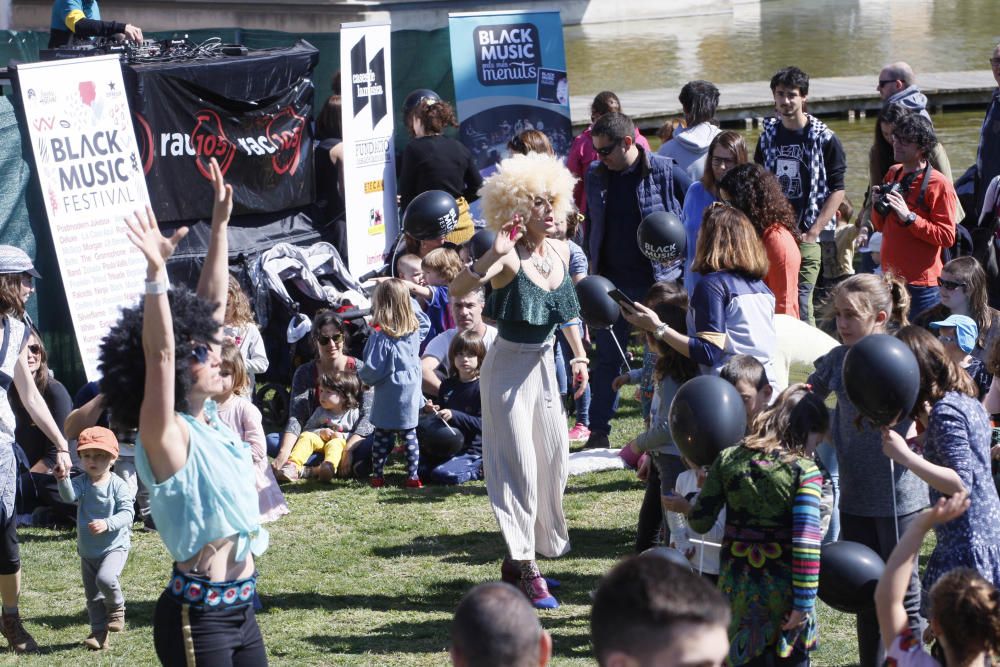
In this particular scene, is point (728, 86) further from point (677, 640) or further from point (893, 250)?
point (677, 640)

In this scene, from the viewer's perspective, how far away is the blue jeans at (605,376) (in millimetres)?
8500

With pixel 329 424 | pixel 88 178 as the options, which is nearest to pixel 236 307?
pixel 329 424

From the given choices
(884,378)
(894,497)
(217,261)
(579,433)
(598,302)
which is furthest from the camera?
(579,433)

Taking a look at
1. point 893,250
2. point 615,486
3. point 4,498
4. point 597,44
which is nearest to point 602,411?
point 615,486

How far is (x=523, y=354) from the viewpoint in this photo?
6.16 meters

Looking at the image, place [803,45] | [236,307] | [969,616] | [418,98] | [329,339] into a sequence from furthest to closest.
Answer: [803,45], [418,98], [329,339], [236,307], [969,616]

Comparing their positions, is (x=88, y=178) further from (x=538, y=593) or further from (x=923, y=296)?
(x=923, y=296)

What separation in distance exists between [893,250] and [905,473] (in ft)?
11.9

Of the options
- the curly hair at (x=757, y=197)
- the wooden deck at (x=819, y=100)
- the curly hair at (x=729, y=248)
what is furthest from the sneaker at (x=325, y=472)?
the wooden deck at (x=819, y=100)

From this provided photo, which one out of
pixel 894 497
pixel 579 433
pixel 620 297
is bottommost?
pixel 579 433

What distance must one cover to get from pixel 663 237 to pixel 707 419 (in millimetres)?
2378

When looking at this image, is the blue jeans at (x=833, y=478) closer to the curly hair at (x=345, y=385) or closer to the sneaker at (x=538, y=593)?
the sneaker at (x=538, y=593)

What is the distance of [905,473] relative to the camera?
5004mm

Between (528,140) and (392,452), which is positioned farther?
(528,140)
